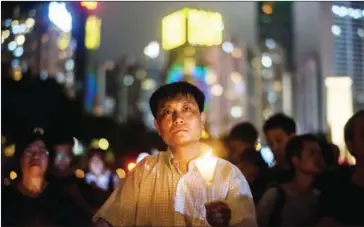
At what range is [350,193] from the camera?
5.25 feet

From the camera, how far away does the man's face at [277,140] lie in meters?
1.65

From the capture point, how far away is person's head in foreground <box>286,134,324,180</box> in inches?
63.8

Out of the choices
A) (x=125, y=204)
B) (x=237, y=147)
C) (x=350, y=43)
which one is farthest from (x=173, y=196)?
(x=350, y=43)

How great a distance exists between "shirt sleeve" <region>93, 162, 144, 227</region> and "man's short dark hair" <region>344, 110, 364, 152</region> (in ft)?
2.02

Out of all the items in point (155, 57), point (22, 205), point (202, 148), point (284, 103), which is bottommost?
point (22, 205)

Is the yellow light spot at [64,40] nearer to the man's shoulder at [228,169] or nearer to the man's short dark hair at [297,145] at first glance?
the man's shoulder at [228,169]

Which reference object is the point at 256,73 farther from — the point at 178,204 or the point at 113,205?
the point at 113,205

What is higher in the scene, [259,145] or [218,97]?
[218,97]

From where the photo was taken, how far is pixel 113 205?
1.55 m

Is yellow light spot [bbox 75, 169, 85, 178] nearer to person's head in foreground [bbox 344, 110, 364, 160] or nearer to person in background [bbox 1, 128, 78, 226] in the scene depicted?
person in background [bbox 1, 128, 78, 226]

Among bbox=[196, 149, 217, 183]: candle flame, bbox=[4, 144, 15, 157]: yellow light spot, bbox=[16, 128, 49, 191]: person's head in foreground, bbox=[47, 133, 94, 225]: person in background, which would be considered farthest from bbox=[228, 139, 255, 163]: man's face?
bbox=[4, 144, 15, 157]: yellow light spot

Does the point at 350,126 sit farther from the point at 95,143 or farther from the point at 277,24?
the point at 95,143

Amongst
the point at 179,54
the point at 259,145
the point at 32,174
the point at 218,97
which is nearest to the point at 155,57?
the point at 179,54

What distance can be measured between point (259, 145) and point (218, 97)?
20cm
